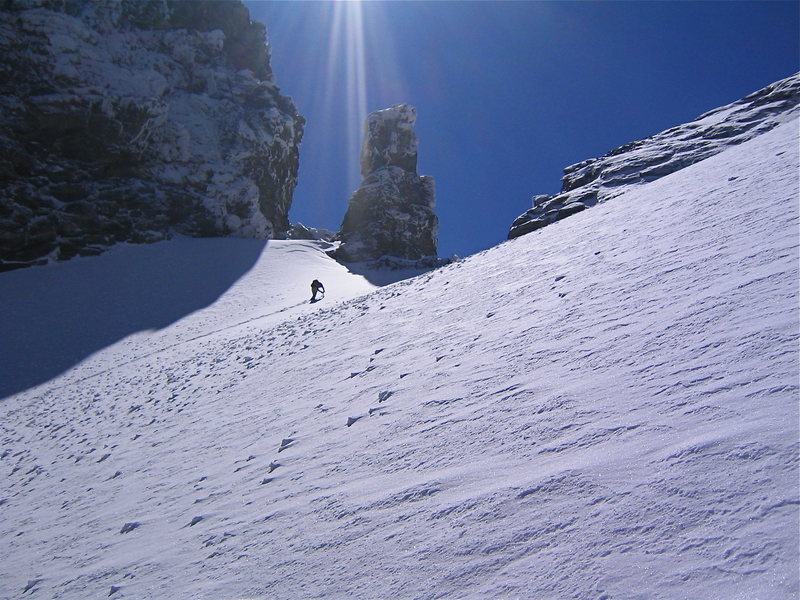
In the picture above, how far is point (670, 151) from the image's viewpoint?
742 inches

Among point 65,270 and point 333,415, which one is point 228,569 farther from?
point 65,270

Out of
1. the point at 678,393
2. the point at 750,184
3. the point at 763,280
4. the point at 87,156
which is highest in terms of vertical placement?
the point at 87,156

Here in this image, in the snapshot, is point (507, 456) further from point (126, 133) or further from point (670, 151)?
point (126, 133)

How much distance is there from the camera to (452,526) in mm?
3111

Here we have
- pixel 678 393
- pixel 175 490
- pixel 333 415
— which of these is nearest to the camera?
pixel 678 393

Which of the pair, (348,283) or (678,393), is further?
(348,283)

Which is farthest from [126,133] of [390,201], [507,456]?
[507,456]

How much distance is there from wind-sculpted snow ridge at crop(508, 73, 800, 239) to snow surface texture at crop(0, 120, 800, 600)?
8297 mm

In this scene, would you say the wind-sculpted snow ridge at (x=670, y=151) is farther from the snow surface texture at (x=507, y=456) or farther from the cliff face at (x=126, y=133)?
the cliff face at (x=126, y=133)

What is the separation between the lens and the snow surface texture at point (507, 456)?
2.51 meters

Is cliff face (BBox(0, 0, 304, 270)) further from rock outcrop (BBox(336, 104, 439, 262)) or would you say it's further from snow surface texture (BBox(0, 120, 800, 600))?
snow surface texture (BBox(0, 120, 800, 600))

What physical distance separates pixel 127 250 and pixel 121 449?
4299 cm

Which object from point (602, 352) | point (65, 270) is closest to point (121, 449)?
point (602, 352)

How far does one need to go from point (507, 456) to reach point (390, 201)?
57367 mm
